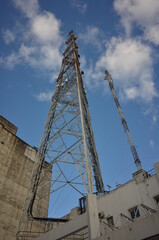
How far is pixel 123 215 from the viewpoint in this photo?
12016 millimetres

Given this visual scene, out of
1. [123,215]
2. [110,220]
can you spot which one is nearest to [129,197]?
[110,220]

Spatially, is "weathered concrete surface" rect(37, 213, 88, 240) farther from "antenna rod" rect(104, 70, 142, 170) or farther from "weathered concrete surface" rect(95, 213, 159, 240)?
"antenna rod" rect(104, 70, 142, 170)

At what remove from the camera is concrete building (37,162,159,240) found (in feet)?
32.6

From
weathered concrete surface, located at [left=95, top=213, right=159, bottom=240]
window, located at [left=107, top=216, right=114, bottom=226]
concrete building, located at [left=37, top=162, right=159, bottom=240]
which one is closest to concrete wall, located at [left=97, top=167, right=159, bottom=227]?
concrete building, located at [left=37, top=162, right=159, bottom=240]

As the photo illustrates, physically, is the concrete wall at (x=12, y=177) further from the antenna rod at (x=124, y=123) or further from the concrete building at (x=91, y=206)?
the antenna rod at (x=124, y=123)

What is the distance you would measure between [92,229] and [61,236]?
10.4 ft

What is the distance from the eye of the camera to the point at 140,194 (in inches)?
597

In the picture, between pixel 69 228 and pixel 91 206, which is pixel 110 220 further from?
pixel 91 206

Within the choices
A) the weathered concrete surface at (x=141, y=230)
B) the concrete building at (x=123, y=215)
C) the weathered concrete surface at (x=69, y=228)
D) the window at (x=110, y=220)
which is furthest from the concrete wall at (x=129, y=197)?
the weathered concrete surface at (x=141, y=230)

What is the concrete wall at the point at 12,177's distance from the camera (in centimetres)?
2312

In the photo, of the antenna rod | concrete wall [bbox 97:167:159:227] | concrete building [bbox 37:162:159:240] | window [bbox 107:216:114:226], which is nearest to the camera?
concrete building [bbox 37:162:159:240]

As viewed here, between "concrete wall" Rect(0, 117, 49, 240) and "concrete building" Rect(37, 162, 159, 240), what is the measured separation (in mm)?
9335

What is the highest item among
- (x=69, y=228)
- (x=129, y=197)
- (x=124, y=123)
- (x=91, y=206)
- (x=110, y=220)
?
(x=124, y=123)

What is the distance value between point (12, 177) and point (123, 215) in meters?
17.8
